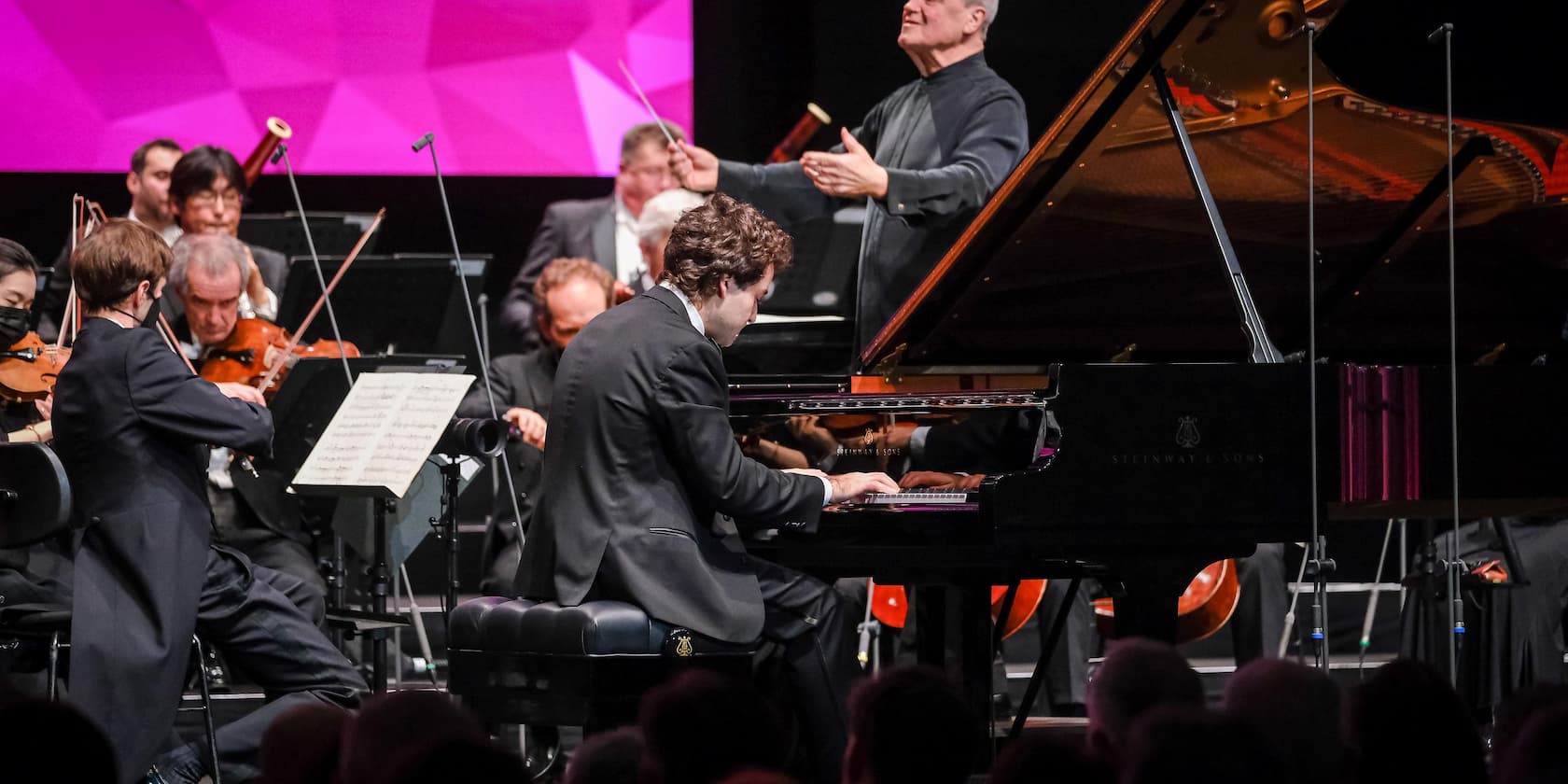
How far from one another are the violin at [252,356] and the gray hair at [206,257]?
15 cm

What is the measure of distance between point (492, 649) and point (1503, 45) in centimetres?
317

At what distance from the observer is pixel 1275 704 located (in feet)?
7.00

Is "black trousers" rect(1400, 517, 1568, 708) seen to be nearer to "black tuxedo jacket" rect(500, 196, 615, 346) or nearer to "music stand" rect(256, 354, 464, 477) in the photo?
"music stand" rect(256, 354, 464, 477)

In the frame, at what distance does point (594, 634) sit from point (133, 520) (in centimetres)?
110

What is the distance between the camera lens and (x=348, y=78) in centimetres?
752

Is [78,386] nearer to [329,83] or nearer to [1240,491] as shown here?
[1240,491]

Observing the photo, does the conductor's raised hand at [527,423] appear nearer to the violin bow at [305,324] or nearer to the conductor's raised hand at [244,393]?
the violin bow at [305,324]

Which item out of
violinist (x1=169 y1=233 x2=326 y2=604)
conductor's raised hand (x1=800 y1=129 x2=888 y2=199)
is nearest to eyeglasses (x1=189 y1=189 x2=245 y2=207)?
violinist (x1=169 y1=233 x2=326 y2=604)

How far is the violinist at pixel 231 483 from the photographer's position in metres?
5.45

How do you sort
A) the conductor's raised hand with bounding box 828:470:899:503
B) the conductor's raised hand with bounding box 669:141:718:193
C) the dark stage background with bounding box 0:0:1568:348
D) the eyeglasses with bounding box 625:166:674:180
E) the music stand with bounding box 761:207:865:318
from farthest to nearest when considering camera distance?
the dark stage background with bounding box 0:0:1568:348, the eyeglasses with bounding box 625:166:674:180, the music stand with bounding box 761:207:865:318, the conductor's raised hand with bounding box 669:141:718:193, the conductor's raised hand with bounding box 828:470:899:503

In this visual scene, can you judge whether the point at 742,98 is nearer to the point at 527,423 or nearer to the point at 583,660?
the point at 527,423

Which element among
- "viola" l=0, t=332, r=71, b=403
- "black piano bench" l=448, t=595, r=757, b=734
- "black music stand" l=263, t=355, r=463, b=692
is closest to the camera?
"black piano bench" l=448, t=595, r=757, b=734

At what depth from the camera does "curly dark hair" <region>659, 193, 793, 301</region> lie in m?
3.70

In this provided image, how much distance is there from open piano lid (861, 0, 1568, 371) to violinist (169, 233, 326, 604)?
88.1 inches
